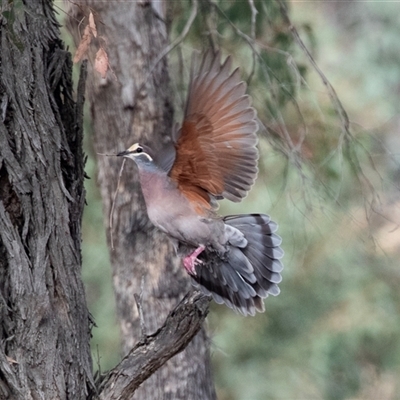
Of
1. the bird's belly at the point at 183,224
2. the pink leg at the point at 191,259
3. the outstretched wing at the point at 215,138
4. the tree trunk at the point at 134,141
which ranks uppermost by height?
the outstretched wing at the point at 215,138

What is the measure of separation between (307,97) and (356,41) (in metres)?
6.22

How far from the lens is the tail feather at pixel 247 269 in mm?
4605

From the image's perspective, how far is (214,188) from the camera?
432 centimetres

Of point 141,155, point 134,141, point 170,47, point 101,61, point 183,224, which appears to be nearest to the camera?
point 101,61

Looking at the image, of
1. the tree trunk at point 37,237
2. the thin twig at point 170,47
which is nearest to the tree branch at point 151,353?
the tree trunk at point 37,237

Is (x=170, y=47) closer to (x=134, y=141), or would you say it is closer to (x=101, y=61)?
(x=134, y=141)

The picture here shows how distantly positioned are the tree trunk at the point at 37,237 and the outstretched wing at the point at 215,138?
2.21 ft

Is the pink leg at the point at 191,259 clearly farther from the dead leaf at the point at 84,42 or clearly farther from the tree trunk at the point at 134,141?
the dead leaf at the point at 84,42

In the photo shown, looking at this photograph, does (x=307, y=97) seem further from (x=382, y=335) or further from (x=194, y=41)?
(x=382, y=335)

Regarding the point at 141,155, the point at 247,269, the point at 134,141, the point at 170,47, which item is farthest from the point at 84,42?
the point at 134,141

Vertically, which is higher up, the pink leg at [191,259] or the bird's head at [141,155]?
the bird's head at [141,155]

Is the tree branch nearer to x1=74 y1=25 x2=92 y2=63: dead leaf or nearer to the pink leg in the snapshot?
the pink leg

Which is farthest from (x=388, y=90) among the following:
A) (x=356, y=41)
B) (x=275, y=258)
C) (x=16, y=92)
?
(x=16, y=92)

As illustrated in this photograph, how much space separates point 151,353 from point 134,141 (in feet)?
8.31
